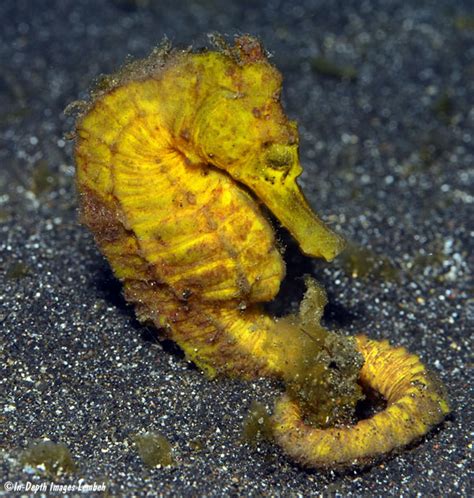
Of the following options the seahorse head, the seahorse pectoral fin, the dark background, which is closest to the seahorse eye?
the seahorse head

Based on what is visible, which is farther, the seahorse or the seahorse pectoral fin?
the seahorse pectoral fin

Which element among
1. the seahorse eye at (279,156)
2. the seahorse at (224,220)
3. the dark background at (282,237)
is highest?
the seahorse eye at (279,156)

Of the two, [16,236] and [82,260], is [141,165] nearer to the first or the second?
[82,260]

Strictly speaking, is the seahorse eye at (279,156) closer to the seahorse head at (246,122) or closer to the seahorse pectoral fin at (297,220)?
the seahorse head at (246,122)

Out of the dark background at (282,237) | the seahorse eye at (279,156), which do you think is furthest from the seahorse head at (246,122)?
the dark background at (282,237)

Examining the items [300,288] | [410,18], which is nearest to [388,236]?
[300,288]

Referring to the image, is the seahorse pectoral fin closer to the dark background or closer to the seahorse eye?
the seahorse eye
